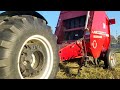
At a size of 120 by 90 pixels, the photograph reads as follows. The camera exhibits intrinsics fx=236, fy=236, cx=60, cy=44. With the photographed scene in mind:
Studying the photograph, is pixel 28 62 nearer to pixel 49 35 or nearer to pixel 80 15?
pixel 49 35

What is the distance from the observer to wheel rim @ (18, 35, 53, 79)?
3.21 meters

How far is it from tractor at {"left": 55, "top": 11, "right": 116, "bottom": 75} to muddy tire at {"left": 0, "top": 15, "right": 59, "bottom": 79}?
9.22 feet

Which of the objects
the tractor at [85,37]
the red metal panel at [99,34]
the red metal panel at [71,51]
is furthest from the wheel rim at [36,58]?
the red metal panel at [99,34]

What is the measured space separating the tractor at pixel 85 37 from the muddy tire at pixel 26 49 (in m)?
2.81

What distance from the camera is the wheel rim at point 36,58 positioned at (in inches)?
127

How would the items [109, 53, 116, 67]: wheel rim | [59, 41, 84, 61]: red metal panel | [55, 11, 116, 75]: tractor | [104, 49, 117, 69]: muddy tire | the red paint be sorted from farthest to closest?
[109, 53, 116, 67]: wheel rim < [104, 49, 117, 69]: muddy tire < [55, 11, 116, 75]: tractor < the red paint < [59, 41, 84, 61]: red metal panel

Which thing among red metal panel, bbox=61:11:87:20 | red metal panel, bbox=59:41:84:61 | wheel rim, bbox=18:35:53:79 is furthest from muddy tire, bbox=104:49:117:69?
wheel rim, bbox=18:35:53:79

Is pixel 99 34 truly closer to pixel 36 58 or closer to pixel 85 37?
pixel 85 37

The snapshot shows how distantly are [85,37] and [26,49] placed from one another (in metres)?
4.34

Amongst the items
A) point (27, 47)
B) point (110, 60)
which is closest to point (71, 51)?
point (110, 60)

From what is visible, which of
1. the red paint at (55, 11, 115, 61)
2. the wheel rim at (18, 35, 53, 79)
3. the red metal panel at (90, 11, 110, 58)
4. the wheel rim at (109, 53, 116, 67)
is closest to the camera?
the wheel rim at (18, 35, 53, 79)

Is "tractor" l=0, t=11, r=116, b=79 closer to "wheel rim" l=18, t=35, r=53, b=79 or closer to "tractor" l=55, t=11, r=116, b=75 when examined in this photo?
"wheel rim" l=18, t=35, r=53, b=79

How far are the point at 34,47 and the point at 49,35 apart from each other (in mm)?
332
